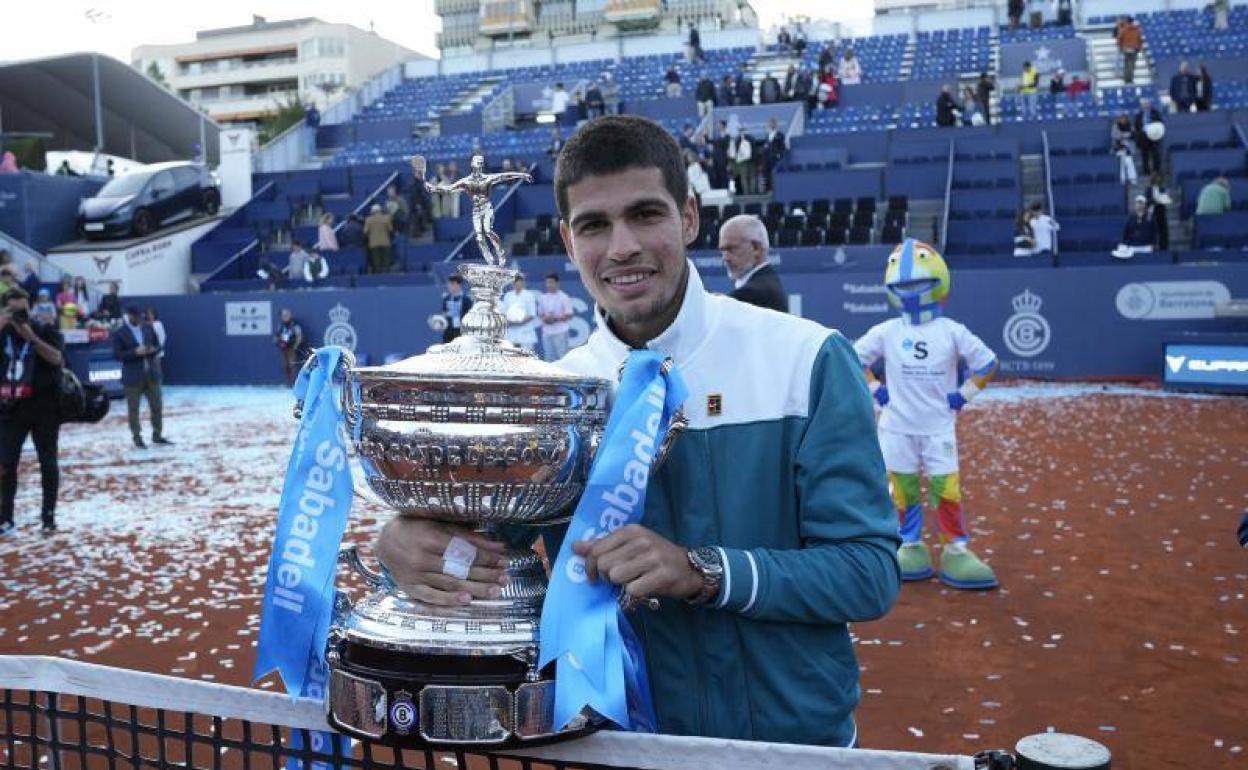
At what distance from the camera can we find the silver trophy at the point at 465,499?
1359mm

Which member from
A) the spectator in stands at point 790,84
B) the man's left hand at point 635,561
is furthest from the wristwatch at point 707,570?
the spectator in stands at point 790,84

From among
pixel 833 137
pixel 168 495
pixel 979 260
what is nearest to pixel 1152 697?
pixel 168 495

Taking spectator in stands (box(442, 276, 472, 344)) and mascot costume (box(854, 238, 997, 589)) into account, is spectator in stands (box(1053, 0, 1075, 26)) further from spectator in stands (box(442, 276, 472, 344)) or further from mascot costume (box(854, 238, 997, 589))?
mascot costume (box(854, 238, 997, 589))

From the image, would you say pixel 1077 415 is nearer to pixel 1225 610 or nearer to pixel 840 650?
pixel 1225 610

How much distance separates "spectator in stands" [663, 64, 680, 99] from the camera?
100 ft

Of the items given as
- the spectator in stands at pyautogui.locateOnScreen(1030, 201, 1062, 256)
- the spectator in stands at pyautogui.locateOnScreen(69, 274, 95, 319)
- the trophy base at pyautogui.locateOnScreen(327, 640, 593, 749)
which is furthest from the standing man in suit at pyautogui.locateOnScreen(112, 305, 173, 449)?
the spectator in stands at pyautogui.locateOnScreen(1030, 201, 1062, 256)

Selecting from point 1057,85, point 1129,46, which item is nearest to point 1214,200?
point 1057,85

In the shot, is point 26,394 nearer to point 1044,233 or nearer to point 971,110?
point 1044,233

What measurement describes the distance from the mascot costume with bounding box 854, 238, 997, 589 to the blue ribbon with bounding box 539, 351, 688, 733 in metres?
4.81

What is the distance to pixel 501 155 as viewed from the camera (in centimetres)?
2756

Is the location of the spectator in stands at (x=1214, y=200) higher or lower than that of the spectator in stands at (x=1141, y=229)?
higher

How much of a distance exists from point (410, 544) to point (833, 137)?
76.9 ft

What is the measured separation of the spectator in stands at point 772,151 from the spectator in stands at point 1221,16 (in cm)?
1462

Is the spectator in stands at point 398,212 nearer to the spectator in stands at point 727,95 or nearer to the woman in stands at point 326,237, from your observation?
the woman in stands at point 326,237
